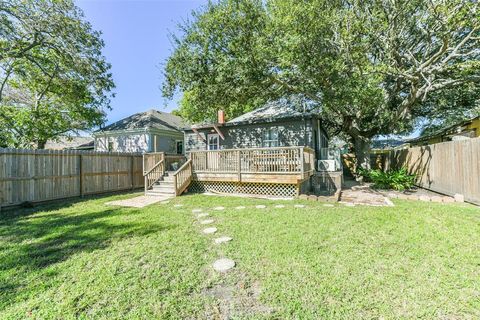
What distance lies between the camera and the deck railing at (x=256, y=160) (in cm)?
834

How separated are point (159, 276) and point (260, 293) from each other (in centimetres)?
135

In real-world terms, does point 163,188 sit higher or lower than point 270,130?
lower

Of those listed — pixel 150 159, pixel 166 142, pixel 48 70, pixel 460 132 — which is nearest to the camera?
pixel 150 159

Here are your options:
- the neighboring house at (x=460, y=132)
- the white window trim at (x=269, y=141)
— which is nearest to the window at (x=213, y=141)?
the white window trim at (x=269, y=141)

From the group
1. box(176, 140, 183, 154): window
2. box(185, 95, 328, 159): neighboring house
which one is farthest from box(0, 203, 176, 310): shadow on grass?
box(176, 140, 183, 154): window

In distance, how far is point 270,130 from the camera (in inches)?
476

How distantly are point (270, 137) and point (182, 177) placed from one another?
16.7 ft

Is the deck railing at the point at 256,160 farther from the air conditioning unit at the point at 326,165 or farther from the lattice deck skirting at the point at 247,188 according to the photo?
the air conditioning unit at the point at 326,165

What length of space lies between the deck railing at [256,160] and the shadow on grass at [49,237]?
3.80 m

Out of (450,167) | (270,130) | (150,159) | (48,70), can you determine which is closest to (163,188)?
(150,159)

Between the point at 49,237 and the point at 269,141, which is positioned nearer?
the point at 49,237

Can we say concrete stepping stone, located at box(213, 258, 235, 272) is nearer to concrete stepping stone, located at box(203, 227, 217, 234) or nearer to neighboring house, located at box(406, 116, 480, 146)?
concrete stepping stone, located at box(203, 227, 217, 234)

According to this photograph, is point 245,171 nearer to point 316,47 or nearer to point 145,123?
point 316,47

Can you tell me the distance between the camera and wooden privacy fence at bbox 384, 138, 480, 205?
21.8ft
